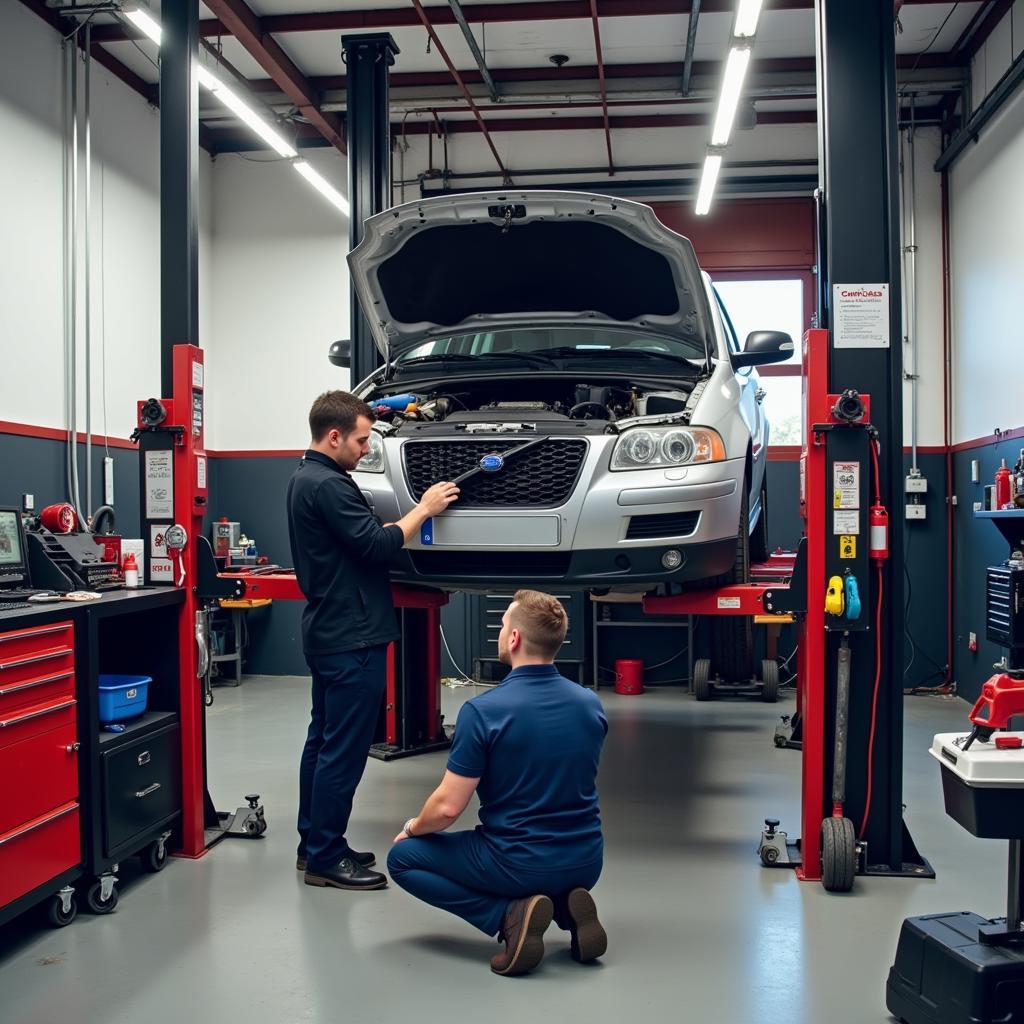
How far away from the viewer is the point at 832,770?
3.44 m

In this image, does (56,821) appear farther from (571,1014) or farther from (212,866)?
(571,1014)

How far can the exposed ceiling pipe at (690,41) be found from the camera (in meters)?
6.42

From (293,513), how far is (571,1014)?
5.66 ft

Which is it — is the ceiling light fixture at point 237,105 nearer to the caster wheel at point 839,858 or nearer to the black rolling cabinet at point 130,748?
the black rolling cabinet at point 130,748

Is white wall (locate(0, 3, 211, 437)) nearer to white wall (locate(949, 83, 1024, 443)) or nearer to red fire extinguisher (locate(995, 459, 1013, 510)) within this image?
red fire extinguisher (locate(995, 459, 1013, 510))

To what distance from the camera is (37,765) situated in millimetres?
2875

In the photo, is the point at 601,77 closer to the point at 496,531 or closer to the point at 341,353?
the point at 341,353

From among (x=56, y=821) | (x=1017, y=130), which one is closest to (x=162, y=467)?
(x=56, y=821)

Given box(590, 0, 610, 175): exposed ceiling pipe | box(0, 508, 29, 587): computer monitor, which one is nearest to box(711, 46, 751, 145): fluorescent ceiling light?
box(590, 0, 610, 175): exposed ceiling pipe

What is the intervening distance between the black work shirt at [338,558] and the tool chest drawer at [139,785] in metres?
0.69

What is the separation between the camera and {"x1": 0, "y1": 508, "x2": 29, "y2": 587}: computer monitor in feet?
11.3

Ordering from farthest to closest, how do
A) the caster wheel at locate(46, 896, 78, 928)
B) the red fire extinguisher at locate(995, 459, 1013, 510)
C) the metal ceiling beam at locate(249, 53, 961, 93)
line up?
the metal ceiling beam at locate(249, 53, 961, 93), the red fire extinguisher at locate(995, 459, 1013, 510), the caster wheel at locate(46, 896, 78, 928)

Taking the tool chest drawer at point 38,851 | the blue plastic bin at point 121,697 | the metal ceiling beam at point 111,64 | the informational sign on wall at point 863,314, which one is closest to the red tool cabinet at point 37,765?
the tool chest drawer at point 38,851

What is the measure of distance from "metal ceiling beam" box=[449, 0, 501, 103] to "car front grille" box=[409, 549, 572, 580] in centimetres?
440
